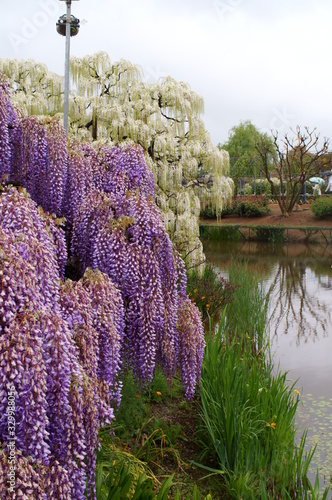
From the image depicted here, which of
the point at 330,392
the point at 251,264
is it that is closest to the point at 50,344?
the point at 330,392

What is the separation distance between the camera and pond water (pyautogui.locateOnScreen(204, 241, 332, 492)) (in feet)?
19.7

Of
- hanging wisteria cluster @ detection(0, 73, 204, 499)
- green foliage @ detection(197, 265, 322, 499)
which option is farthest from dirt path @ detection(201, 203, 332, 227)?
hanging wisteria cluster @ detection(0, 73, 204, 499)

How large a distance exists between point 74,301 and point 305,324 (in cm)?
910

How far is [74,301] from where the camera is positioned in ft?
8.82

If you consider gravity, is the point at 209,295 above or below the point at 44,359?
below

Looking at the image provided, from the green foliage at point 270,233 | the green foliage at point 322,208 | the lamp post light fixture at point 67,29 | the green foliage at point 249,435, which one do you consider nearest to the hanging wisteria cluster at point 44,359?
the green foliage at point 249,435

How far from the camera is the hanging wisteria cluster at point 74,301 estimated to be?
203 cm

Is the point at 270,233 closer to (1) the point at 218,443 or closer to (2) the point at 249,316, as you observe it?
(2) the point at 249,316

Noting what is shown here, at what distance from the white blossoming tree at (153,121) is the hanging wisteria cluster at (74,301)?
6.53 m

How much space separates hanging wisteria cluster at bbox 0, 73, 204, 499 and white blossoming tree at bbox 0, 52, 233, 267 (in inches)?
257

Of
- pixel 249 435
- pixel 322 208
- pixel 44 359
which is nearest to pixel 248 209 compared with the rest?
pixel 322 208

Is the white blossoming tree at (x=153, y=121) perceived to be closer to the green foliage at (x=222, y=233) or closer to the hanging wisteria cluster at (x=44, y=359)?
the hanging wisteria cluster at (x=44, y=359)

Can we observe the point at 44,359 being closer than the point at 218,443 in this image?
Yes

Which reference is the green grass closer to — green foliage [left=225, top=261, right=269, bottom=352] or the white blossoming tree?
green foliage [left=225, top=261, right=269, bottom=352]
